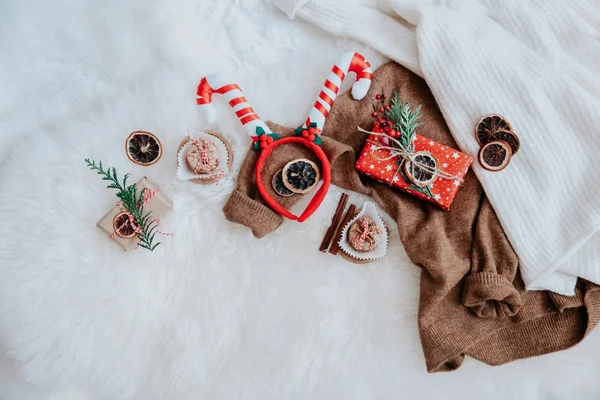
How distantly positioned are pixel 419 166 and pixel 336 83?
257mm

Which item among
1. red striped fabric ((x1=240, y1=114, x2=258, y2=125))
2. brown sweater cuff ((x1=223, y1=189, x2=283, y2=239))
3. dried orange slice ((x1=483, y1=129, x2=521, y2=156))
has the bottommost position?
brown sweater cuff ((x1=223, y1=189, x2=283, y2=239))

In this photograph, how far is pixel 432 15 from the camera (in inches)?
39.7

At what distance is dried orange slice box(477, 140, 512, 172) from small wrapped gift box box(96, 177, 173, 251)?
2.34ft

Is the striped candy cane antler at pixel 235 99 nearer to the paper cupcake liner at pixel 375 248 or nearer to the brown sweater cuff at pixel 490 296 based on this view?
the paper cupcake liner at pixel 375 248

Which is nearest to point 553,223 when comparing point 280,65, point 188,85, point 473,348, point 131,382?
point 473,348

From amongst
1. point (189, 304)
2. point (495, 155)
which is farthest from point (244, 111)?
point (495, 155)

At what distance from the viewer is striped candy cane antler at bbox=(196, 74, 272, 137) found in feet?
3.22

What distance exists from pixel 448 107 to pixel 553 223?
34 centimetres

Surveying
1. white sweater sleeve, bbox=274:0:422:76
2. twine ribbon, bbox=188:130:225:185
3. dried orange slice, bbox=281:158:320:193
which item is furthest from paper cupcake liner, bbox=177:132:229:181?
Answer: white sweater sleeve, bbox=274:0:422:76

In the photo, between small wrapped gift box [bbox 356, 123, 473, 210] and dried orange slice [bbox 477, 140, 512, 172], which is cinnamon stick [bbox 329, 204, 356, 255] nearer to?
small wrapped gift box [bbox 356, 123, 473, 210]

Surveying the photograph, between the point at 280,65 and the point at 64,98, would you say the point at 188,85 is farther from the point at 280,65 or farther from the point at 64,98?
the point at 64,98

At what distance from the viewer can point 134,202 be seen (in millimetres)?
957

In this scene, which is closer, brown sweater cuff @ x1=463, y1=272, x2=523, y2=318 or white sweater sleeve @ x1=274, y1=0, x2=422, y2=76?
brown sweater cuff @ x1=463, y1=272, x2=523, y2=318

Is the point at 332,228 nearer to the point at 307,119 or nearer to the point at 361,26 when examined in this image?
the point at 307,119
